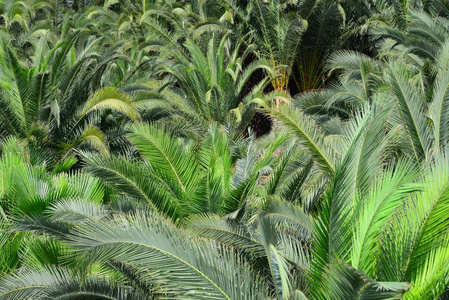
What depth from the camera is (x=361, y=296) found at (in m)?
3.08

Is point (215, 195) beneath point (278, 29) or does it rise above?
beneath

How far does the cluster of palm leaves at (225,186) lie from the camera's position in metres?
3.67

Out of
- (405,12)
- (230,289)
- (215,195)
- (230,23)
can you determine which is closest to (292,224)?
(215,195)

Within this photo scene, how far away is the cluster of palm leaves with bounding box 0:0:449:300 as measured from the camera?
3.67m

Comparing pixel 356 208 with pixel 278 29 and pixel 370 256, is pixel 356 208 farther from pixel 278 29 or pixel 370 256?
pixel 278 29

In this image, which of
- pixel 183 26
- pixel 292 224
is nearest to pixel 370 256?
pixel 292 224

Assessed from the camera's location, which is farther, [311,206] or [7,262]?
[311,206]

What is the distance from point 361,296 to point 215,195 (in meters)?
2.92

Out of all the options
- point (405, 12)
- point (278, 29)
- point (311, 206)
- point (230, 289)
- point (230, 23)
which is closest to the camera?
point (230, 289)

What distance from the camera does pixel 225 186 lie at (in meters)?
6.11

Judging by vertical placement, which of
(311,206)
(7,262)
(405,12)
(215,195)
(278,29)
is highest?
(405,12)

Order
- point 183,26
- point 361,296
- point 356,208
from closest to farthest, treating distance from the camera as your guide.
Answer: point 361,296, point 356,208, point 183,26

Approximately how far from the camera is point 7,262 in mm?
5262

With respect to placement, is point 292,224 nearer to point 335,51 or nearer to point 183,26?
point 335,51
